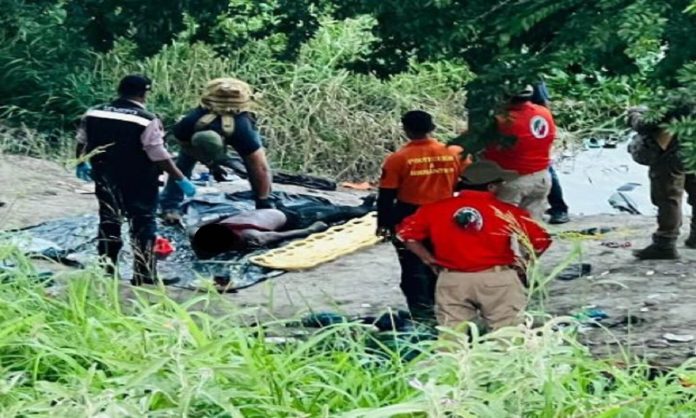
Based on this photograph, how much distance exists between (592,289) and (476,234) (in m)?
2.65

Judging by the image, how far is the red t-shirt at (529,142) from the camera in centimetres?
895

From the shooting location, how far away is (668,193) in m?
9.88

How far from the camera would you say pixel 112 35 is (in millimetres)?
7859

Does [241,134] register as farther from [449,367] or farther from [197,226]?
[449,367]

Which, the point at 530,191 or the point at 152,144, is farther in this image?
the point at 530,191

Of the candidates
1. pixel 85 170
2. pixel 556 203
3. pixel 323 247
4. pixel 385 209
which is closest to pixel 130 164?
pixel 85 170

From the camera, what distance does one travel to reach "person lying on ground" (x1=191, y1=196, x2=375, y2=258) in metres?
11.0

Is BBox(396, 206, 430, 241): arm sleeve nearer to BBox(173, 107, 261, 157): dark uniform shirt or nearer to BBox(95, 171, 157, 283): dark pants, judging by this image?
BBox(95, 171, 157, 283): dark pants

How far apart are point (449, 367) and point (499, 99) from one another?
6.18ft

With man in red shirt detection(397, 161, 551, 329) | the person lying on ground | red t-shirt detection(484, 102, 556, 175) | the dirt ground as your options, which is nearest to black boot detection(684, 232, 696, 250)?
the dirt ground

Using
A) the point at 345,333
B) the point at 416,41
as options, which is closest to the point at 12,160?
the point at 416,41

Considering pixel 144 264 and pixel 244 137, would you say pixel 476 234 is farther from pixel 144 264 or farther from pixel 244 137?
pixel 244 137

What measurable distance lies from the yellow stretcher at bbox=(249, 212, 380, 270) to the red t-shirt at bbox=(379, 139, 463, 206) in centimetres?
202

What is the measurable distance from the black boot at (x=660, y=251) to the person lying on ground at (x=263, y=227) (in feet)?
8.52
